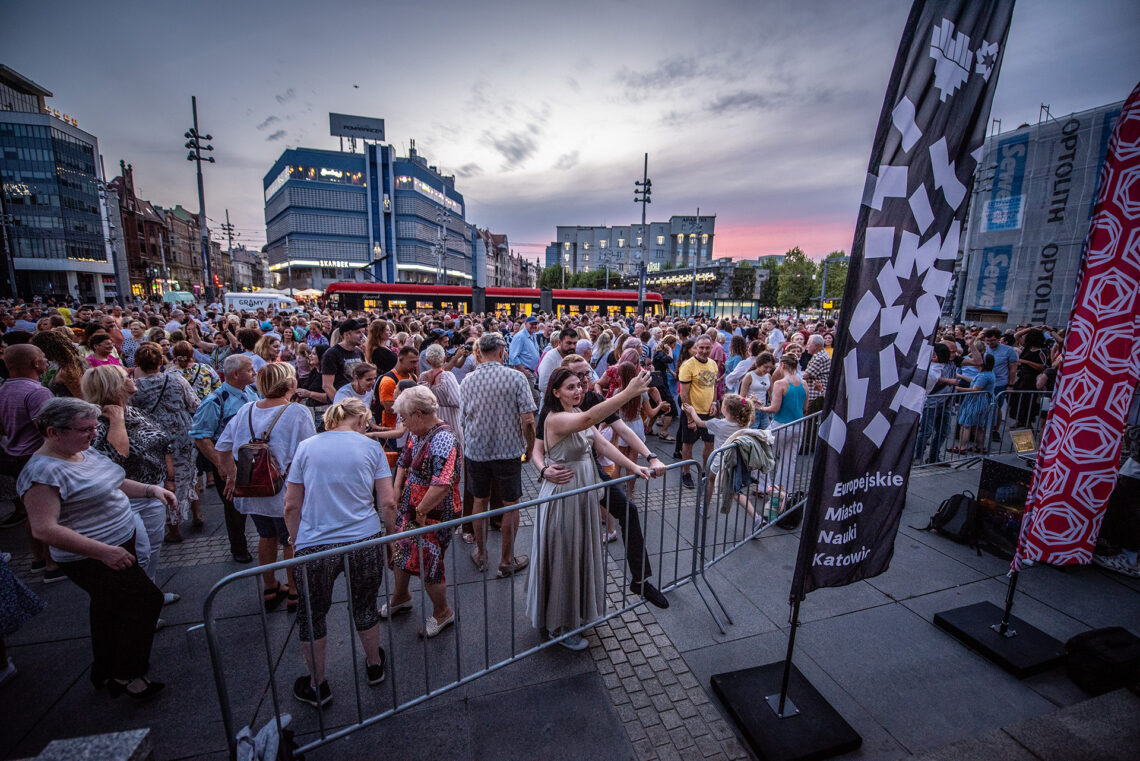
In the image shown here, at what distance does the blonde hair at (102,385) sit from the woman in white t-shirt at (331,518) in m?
1.85

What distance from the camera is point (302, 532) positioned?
2.77m

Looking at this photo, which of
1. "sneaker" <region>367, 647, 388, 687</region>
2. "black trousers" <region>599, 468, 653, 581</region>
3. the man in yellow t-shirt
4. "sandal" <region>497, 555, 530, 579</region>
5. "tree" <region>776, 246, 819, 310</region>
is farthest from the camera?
"tree" <region>776, 246, 819, 310</region>

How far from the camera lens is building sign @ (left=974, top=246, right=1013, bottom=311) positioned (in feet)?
83.1

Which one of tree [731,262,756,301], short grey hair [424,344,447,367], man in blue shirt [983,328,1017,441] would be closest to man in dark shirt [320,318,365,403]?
short grey hair [424,344,447,367]

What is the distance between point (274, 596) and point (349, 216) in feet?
265

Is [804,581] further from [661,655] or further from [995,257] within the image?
[995,257]

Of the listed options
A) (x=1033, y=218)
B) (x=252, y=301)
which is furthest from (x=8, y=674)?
(x=252, y=301)

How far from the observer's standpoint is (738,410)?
4758mm

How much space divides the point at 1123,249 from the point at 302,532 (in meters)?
5.64

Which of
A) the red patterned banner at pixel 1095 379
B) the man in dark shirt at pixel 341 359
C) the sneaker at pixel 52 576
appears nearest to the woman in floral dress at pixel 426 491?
the man in dark shirt at pixel 341 359

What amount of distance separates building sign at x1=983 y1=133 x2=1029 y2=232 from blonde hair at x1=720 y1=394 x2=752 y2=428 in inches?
1233

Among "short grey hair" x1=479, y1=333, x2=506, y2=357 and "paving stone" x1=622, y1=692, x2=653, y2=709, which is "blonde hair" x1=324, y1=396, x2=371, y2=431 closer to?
"short grey hair" x1=479, y1=333, x2=506, y2=357

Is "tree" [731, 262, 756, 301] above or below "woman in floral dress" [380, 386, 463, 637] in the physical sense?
above

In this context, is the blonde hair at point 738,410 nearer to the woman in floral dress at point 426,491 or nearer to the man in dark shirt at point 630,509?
the man in dark shirt at point 630,509
